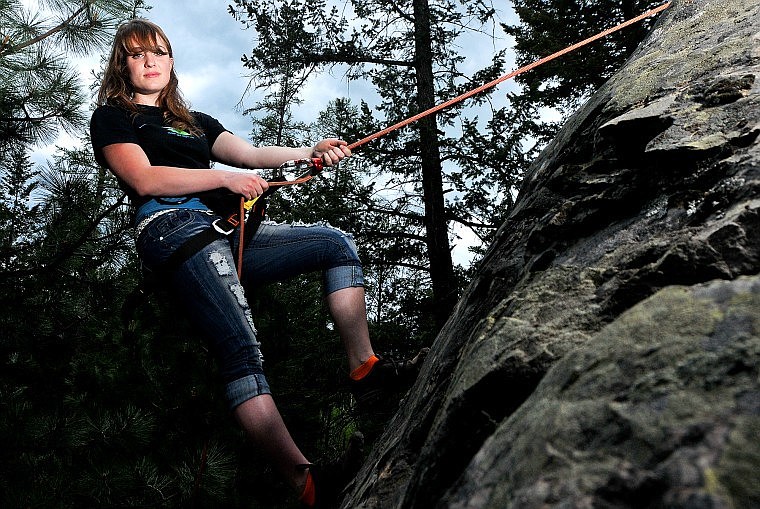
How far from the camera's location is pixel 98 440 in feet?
10.2

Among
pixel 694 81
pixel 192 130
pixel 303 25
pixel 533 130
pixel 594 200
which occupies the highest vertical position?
pixel 303 25

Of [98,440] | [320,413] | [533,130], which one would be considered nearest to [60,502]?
[98,440]

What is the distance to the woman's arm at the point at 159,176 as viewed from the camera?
243 centimetres

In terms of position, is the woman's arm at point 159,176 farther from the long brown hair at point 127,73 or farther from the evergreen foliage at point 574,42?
the evergreen foliage at point 574,42

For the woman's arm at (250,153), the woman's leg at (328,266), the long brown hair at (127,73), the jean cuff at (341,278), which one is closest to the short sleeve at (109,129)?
the long brown hair at (127,73)

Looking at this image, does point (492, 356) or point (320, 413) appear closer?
point (492, 356)

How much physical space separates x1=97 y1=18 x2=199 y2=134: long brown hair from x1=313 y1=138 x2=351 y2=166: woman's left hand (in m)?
0.60

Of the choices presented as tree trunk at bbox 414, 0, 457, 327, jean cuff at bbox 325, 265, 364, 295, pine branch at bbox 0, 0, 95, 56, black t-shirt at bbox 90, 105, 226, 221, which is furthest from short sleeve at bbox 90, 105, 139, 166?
tree trunk at bbox 414, 0, 457, 327

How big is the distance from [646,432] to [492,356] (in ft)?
1.57

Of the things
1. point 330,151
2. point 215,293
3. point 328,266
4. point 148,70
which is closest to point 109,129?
point 148,70

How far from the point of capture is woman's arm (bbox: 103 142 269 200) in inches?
95.7

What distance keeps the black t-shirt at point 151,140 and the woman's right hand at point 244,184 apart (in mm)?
166

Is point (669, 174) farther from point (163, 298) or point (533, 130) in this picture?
point (533, 130)

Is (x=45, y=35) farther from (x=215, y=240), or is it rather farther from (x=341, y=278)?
(x=341, y=278)
